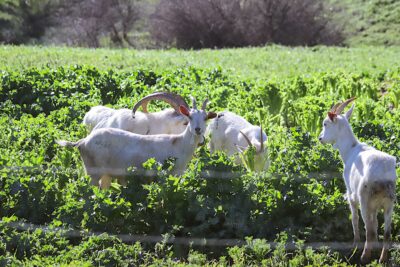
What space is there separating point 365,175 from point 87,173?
11.5 ft

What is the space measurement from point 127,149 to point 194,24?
3458cm

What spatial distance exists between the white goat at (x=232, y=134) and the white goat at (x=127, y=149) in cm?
100

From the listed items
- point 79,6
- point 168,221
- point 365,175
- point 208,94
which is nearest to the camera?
point 365,175

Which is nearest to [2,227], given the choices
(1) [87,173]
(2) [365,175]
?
(1) [87,173]

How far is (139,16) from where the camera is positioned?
51.8 meters

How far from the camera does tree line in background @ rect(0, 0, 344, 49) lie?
43281 mm

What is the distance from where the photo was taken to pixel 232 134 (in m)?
10.9

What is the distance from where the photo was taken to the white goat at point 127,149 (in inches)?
363

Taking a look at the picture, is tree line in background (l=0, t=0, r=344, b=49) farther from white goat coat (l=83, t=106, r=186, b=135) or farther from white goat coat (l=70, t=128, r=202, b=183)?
white goat coat (l=70, t=128, r=202, b=183)

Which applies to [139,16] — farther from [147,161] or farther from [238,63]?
[147,161]

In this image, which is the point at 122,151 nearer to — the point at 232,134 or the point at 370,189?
the point at 232,134

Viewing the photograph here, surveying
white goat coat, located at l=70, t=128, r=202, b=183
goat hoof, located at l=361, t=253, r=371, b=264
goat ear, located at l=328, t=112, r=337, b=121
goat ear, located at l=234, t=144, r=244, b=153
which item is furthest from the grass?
goat hoof, located at l=361, t=253, r=371, b=264

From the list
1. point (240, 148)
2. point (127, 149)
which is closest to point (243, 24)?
point (240, 148)

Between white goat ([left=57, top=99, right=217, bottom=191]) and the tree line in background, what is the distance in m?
33.4
